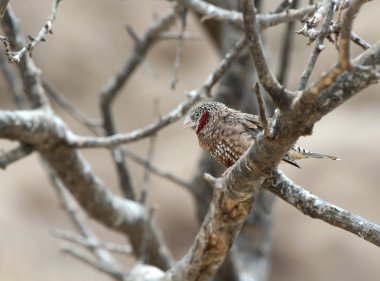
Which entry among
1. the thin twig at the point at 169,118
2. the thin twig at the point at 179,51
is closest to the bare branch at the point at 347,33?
the thin twig at the point at 169,118

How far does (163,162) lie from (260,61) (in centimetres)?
821

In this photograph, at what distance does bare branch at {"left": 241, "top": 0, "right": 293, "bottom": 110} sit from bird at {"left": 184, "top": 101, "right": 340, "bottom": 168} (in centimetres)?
95

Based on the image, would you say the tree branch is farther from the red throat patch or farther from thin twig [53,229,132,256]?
the red throat patch

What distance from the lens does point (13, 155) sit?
3779 millimetres

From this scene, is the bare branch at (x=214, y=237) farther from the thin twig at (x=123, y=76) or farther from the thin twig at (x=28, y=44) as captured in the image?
the thin twig at (x=123, y=76)

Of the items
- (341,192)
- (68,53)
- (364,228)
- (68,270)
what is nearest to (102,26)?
(68,53)

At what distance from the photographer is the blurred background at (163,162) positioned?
8.80 m

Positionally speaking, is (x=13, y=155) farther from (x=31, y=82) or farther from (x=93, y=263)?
(x=93, y=263)

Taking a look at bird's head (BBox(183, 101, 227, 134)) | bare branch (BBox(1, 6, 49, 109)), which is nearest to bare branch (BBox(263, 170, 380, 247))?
bird's head (BBox(183, 101, 227, 134))

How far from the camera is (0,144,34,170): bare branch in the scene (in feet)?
12.3

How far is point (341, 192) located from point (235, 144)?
6198mm

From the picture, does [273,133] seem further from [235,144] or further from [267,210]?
[267,210]

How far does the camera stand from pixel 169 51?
1067 cm

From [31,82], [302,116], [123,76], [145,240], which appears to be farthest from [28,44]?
[123,76]
